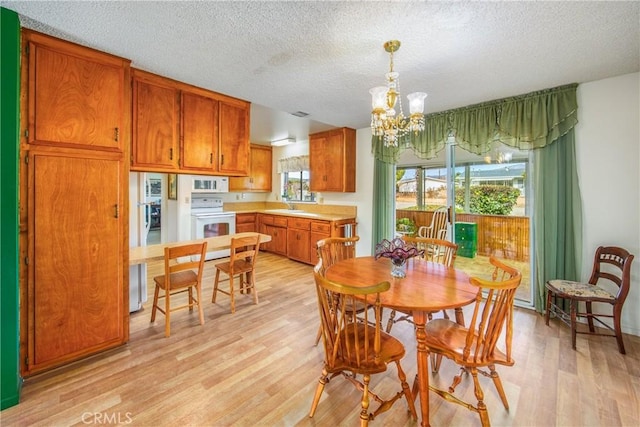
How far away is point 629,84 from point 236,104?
3.92m

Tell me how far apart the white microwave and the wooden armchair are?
370 centimetres

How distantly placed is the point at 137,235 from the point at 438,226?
3.86 metres

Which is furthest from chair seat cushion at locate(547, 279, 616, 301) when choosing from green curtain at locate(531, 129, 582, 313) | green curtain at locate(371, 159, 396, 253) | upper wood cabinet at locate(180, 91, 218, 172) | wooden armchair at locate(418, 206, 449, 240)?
upper wood cabinet at locate(180, 91, 218, 172)

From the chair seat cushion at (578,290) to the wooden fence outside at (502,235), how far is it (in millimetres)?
795

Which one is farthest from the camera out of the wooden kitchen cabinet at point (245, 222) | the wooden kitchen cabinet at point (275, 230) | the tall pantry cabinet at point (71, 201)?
the wooden kitchen cabinet at point (245, 222)

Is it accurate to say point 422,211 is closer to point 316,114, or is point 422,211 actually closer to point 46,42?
point 316,114

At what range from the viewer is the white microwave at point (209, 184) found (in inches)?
204

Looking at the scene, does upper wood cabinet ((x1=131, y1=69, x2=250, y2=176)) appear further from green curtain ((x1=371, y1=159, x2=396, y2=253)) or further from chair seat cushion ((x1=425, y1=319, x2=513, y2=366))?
chair seat cushion ((x1=425, y1=319, x2=513, y2=366))

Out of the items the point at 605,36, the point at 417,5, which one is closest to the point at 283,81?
the point at 417,5

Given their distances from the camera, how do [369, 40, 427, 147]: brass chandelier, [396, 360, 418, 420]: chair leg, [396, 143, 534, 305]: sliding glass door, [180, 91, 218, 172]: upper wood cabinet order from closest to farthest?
[396, 360, 418, 420]: chair leg
[369, 40, 427, 147]: brass chandelier
[180, 91, 218, 172]: upper wood cabinet
[396, 143, 534, 305]: sliding glass door

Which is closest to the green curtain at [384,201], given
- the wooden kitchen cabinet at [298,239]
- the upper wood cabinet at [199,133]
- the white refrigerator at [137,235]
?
the wooden kitchen cabinet at [298,239]

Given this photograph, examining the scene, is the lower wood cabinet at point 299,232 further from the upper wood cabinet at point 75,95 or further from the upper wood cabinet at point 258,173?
the upper wood cabinet at point 75,95

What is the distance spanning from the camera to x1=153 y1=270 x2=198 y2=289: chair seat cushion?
260cm

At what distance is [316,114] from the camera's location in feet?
12.6
